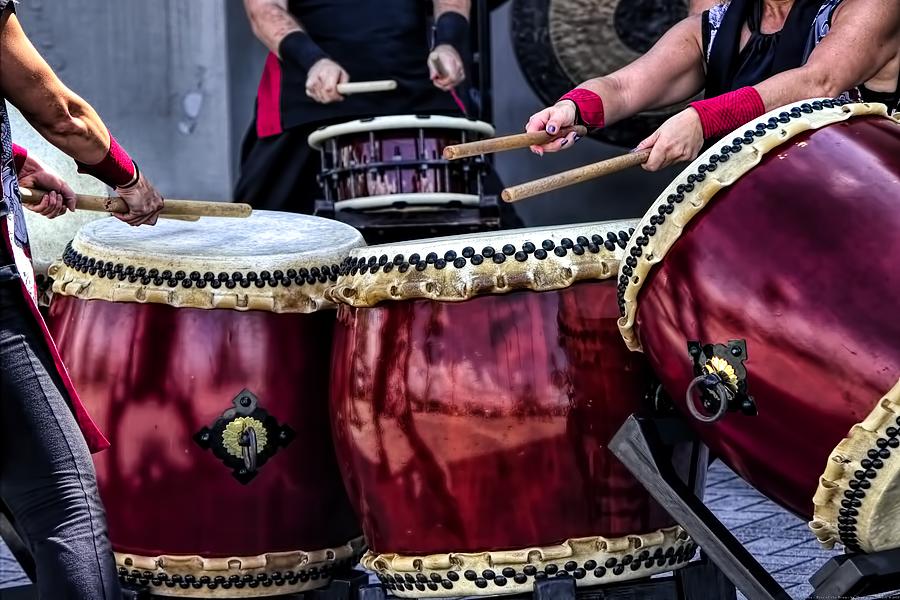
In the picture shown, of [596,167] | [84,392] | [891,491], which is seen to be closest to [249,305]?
[84,392]

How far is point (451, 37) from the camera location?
12.3ft

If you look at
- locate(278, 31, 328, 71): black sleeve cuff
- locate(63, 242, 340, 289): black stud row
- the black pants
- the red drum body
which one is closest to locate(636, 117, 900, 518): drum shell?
the red drum body

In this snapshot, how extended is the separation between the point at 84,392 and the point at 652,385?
102 centimetres

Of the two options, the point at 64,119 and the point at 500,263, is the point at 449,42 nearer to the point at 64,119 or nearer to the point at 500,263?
the point at 500,263

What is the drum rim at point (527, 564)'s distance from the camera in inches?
87.0

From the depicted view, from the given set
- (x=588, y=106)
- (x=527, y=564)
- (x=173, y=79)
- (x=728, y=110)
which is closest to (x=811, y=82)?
(x=728, y=110)

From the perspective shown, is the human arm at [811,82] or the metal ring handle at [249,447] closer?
the human arm at [811,82]

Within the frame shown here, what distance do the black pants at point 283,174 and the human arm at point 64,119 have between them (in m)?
1.42

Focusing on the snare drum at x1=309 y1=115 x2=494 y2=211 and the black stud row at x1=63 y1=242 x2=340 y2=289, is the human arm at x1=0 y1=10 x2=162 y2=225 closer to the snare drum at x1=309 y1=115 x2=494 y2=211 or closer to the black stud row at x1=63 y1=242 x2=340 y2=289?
the black stud row at x1=63 y1=242 x2=340 y2=289

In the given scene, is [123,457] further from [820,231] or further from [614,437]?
[820,231]

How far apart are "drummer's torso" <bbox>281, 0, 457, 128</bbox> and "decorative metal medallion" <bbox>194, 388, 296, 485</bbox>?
1.44m

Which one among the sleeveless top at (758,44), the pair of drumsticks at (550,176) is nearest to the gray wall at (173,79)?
the sleeveless top at (758,44)

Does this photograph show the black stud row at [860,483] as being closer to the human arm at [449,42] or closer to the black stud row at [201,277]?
the black stud row at [201,277]

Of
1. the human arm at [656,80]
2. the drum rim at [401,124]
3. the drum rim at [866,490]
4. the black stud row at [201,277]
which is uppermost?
the human arm at [656,80]
